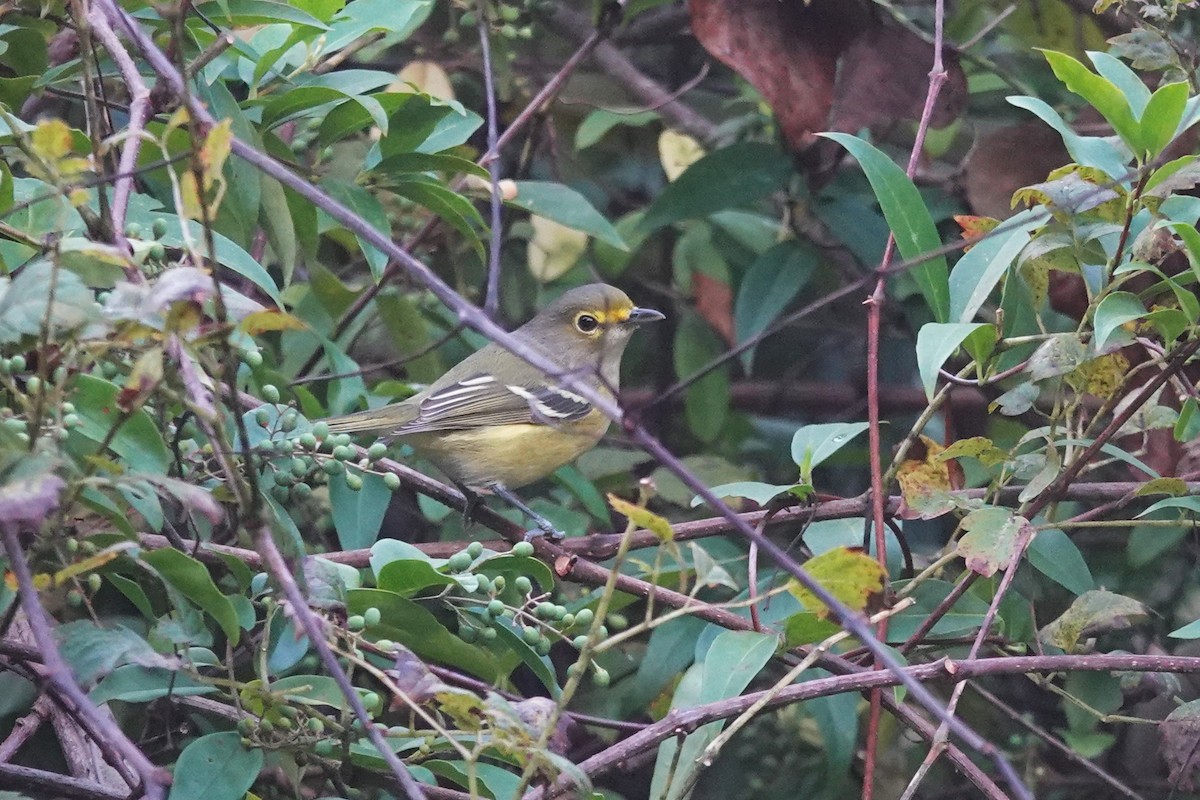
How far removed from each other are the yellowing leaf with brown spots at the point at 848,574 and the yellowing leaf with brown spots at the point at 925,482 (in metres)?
0.77

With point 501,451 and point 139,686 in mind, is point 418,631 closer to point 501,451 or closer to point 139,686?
point 139,686

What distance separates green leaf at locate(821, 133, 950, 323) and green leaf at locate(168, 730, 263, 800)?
166 cm

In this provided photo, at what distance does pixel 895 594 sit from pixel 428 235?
2193mm

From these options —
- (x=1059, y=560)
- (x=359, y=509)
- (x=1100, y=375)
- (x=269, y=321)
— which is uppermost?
(x=269, y=321)

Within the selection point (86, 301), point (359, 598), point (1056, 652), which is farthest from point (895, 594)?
point (86, 301)

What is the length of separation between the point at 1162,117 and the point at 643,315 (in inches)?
97.8

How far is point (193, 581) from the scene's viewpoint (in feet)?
7.15

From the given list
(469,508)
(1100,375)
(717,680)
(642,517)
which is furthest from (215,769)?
(1100,375)

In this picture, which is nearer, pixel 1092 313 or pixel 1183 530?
pixel 1092 313

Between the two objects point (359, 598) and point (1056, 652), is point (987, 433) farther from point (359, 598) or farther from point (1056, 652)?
point (359, 598)

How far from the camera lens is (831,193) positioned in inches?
182

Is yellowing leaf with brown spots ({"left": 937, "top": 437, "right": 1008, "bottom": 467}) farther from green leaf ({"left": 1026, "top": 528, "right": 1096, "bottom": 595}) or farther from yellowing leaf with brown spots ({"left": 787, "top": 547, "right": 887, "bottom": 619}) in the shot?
yellowing leaf with brown spots ({"left": 787, "top": 547, "right": 887, "bottom": 619})

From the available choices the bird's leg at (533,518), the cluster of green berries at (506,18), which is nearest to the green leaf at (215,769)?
the bird's leg at (533,518)

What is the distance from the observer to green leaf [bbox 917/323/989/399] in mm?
2326
